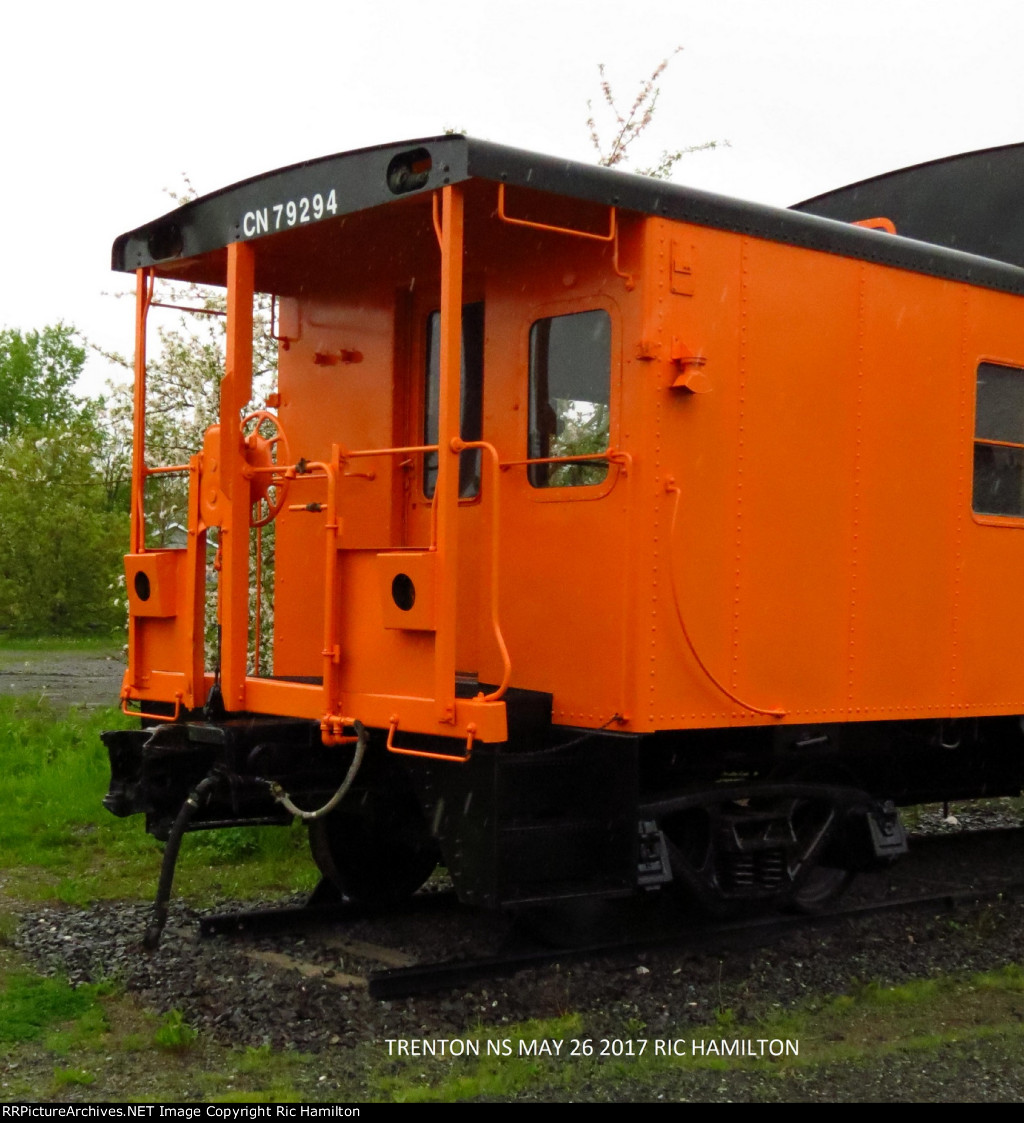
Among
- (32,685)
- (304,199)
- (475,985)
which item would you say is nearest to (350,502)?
(304,199)

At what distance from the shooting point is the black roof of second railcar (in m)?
5.46

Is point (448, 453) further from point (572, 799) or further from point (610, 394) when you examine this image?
point (572, 799)

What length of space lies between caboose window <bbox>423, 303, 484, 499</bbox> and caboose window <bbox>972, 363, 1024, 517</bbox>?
101 inches

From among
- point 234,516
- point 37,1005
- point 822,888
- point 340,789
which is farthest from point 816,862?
point 37,1005

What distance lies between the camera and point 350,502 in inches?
292

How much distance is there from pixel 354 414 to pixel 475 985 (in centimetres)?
303

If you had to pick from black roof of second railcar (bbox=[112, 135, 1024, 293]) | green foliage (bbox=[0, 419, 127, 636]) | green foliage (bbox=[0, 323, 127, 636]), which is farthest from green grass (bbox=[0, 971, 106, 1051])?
green foliage (bbox=[0, 419, 127, 636])

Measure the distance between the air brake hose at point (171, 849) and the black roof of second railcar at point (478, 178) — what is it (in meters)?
2.42

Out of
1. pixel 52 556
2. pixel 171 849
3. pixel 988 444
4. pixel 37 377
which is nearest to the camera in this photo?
pixel 171 849

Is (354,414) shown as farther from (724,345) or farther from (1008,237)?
(1008,237)

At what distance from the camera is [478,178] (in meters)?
5.47

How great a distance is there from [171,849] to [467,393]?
2591mm

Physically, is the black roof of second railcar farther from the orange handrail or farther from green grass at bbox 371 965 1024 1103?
green grass at bbox 371 965 1024 1103

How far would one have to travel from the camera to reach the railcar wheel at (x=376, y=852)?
691 cm
